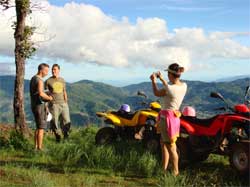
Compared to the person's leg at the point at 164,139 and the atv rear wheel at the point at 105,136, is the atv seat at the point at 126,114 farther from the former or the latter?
the person's leg at the point at 164,139

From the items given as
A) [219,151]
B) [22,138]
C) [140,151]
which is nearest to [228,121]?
[219,151]

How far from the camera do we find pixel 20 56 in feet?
35.5

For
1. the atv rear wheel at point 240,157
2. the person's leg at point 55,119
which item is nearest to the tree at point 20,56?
the person's leg at point 55,119

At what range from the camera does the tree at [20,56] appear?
10.7 metres

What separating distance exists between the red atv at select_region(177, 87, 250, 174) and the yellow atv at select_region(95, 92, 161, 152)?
1295mm

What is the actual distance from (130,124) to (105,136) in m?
0.65

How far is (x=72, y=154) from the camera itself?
27.2 ft

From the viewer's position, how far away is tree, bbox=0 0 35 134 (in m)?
10.7

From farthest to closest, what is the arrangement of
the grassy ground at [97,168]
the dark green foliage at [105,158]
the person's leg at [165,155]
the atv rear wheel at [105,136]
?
the atv rear wheel at [105,136] → the dark green foliage at [105,158] → the person's leg at [165,155] → the grassy ground at [97,168]

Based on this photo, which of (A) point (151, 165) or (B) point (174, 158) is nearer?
(B) point (174, 158)

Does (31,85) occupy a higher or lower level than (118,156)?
higher

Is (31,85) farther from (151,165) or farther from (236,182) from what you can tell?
(236,182)

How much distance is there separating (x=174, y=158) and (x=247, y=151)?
1.16m

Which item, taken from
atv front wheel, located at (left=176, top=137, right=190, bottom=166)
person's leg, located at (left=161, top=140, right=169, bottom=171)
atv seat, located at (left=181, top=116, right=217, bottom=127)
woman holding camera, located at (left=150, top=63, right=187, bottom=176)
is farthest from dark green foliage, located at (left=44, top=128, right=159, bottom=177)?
atv seat, located at (left=181, top=116, right=217, bottom=127)
